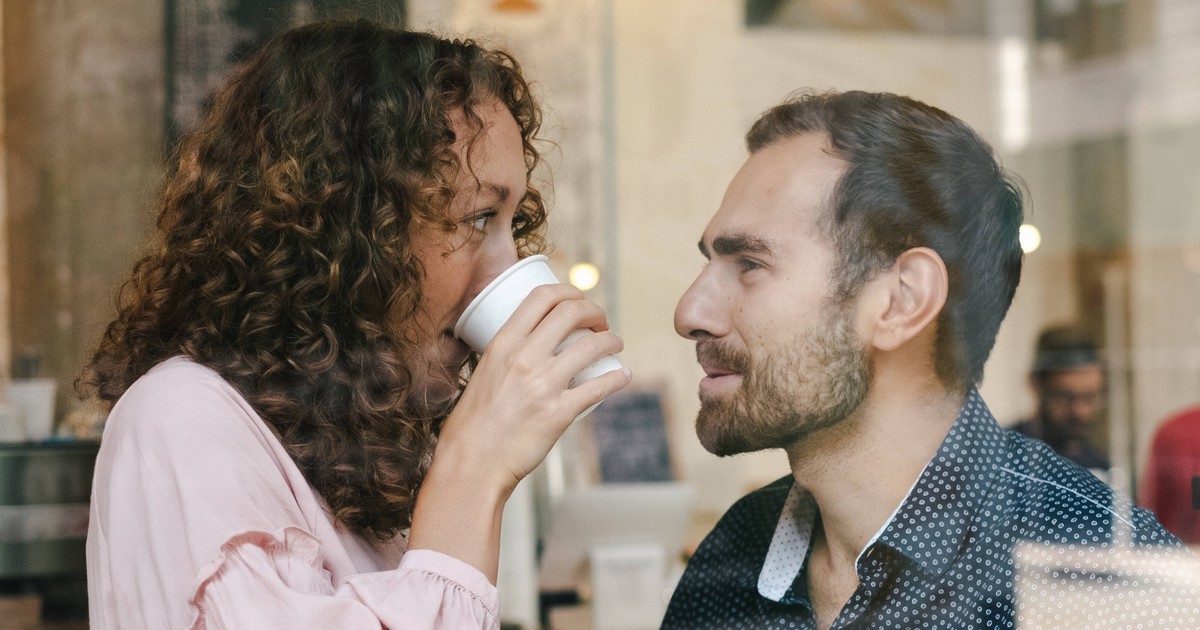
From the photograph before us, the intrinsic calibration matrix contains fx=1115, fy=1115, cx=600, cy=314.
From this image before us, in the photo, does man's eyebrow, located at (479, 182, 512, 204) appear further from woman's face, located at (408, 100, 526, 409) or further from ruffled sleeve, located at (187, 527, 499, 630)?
ruffled sleeve, located at (187, 527, 499, 630)

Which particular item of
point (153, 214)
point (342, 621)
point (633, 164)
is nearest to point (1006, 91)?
point (633, 164)

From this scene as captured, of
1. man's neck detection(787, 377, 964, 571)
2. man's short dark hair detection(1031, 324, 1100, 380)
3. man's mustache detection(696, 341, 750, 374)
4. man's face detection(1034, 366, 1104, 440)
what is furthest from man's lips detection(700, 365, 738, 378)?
man's short dark hair detection(1031, 324, 1100, 380)

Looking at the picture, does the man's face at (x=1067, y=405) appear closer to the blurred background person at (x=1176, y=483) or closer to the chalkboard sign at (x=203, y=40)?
the blurred background person at (x=1176, y=483)

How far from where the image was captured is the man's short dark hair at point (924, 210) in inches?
43.2

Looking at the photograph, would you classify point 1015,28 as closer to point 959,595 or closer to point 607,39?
point 607,39

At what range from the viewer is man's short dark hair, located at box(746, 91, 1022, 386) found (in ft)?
3.60

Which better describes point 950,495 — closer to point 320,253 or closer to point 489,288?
point 489,288

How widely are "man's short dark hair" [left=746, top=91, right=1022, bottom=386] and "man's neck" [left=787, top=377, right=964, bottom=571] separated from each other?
4 cm

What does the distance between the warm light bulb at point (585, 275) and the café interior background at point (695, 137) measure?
4 centimetres

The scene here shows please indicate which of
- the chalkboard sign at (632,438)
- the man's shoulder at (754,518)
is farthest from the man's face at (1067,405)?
the man's shoulder at (754,518)

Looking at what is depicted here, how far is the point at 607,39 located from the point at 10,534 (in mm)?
2577

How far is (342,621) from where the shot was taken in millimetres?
733

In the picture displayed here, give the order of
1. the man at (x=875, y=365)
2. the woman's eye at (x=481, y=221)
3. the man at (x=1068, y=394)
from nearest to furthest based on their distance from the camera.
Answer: the woman's eye at (x=481, y=221) < the man at (x=875, y=365) < the man at (x=1068, y=394)

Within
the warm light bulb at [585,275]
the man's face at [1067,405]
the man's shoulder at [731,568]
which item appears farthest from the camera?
the warm light bulb at [585,275]
